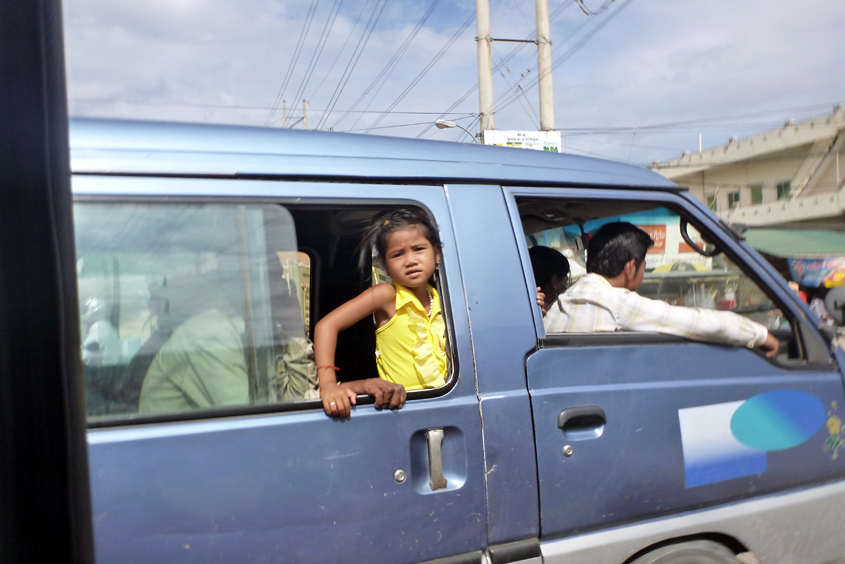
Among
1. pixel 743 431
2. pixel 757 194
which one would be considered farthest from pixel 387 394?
pixel 757 194

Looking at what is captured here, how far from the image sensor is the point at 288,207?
170 cm

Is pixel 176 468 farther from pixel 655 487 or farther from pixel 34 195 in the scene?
pixel 655 487

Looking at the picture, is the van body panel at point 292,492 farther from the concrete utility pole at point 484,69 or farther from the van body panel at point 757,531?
the concrete utility pole at point 484,69

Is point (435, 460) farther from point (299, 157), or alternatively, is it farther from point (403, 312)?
point (299, 157)

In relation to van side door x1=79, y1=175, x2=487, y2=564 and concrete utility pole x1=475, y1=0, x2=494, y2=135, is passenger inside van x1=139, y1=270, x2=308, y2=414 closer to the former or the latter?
van side door x1=79, y1=175, x2=487, y2=564

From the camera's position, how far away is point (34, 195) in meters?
0.84

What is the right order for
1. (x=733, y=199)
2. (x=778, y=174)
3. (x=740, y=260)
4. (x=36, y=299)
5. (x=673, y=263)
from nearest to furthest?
(x=36, y=299) → (x=740, y=260) → (x=673, y=263) → (x=778, y=174) → (x=733, y=199)

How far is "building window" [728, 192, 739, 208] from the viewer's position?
2669 cm

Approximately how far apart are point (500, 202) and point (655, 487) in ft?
3.50

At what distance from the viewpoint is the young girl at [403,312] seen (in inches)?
73.5

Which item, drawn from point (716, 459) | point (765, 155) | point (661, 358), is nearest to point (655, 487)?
point (716, 459)

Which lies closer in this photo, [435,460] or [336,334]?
[435,460]

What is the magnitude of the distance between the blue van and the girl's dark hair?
0.14 feet

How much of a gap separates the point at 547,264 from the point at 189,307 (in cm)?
191
